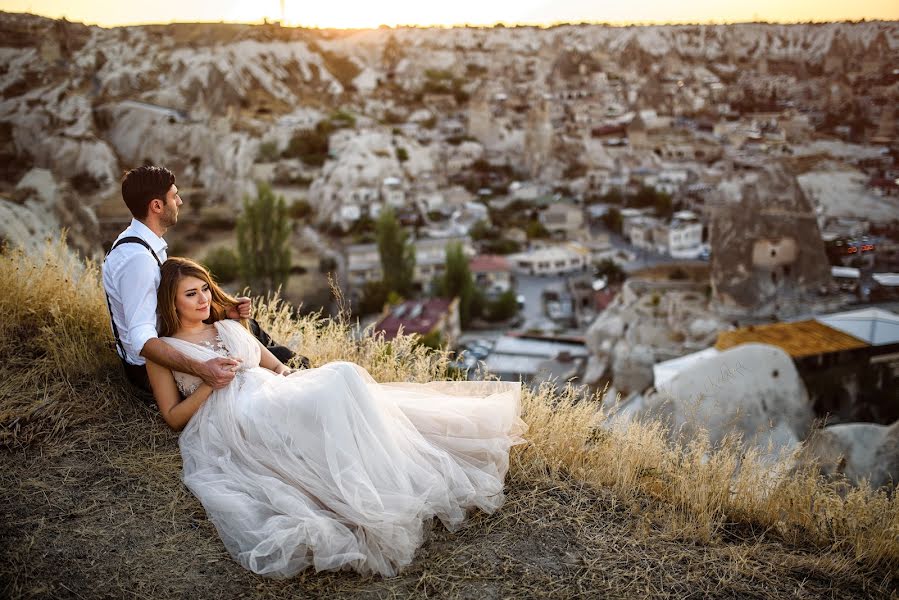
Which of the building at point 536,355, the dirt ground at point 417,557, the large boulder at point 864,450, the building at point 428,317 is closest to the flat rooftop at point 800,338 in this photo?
the building at point 536,355

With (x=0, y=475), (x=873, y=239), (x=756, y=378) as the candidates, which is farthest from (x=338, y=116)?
(x=0, y=475)

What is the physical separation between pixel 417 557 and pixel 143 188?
148 cm

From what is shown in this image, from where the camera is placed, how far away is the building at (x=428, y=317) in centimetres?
1733

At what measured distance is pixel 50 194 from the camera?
427 inches

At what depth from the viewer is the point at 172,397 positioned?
2062mm

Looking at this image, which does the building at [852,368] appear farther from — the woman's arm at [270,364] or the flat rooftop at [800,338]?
the woman's arm at [270,364]

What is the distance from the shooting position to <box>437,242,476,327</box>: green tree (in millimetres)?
21844

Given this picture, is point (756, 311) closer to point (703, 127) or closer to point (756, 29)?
point (703, 127)

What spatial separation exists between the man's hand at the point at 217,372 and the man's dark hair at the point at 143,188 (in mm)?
587

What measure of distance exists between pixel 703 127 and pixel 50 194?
43219 mm

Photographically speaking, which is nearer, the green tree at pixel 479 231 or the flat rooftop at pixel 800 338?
the flat rooftop at pixel 800 338

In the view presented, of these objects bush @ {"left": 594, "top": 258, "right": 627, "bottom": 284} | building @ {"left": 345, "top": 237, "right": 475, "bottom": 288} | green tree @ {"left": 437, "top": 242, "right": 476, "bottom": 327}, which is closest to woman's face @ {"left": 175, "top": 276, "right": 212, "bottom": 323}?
green tree @ {"left": 437, "top": 242, "right": 476, "bottom": 327}

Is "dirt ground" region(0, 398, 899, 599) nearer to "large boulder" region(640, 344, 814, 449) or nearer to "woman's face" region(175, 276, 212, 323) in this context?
"woman's face" region(175, 276, 212, 323)

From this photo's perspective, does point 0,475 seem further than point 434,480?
Yes
